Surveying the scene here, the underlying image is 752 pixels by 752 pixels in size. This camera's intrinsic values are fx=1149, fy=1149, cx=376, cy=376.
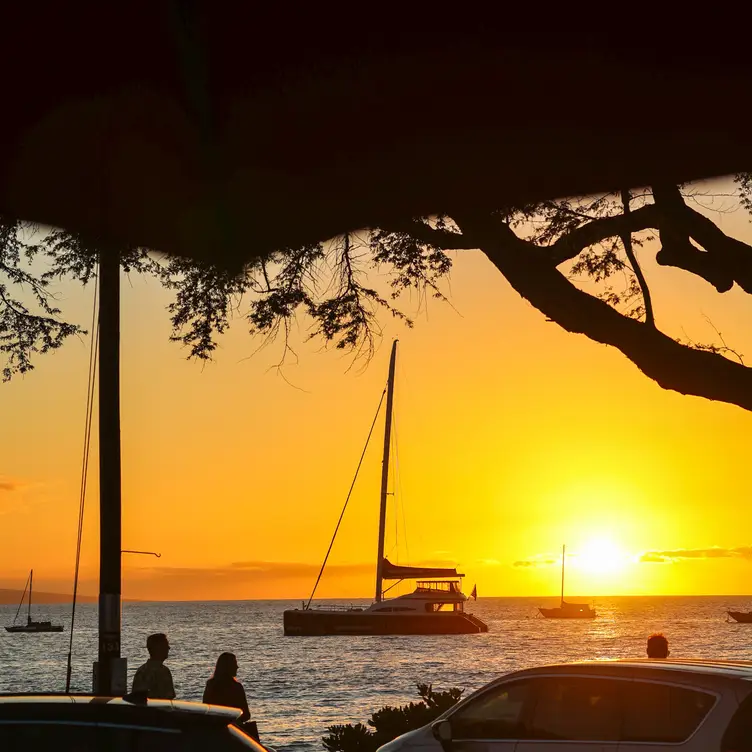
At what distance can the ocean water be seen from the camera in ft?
160

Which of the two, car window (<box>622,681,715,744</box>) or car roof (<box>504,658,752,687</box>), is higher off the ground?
car roof (<box>504,658,752,687</box>)

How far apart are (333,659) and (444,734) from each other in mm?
73172

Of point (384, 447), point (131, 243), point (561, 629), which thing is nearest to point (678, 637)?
point (561, 629)

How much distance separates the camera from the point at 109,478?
1190 centimetres

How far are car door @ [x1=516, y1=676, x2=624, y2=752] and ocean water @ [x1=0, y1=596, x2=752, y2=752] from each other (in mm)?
25338

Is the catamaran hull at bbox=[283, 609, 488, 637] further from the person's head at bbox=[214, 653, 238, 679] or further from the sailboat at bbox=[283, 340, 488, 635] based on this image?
the person's head at bbox=[214, 653, 238, 679]

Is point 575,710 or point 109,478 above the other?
point 109,478

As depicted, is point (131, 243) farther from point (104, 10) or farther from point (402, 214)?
point (104, 10)

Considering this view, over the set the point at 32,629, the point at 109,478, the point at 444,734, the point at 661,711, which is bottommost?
the point at 32,629

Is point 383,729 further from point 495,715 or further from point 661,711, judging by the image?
point 661,711

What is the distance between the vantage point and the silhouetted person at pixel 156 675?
33.4ft

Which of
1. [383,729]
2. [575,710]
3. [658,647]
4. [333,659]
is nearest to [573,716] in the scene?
[575,710]

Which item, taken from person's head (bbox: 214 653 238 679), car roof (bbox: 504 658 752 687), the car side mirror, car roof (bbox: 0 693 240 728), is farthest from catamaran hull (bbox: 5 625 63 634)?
car roof (bbox: 0 693 240 728)

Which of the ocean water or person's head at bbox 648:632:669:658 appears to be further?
the ocean water
